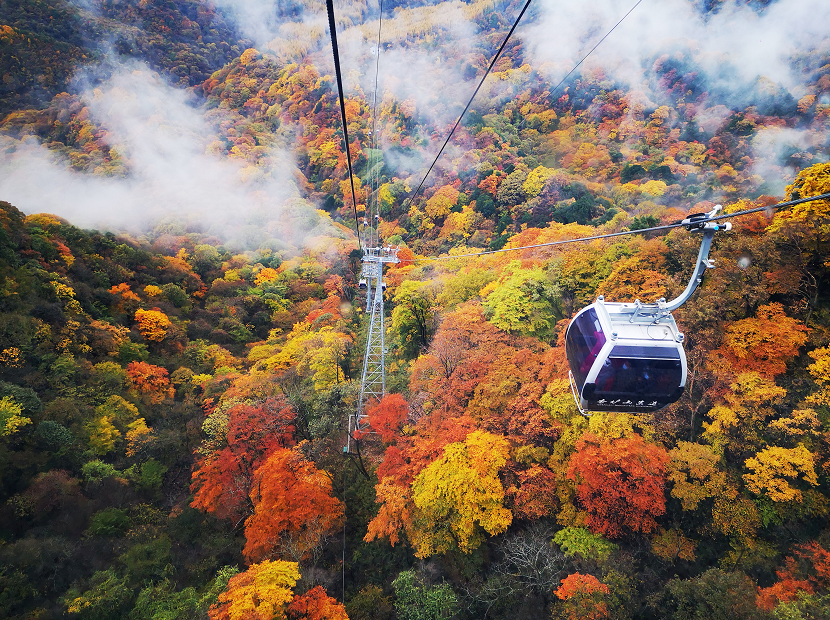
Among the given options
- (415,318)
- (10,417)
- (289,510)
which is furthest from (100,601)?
(415,318)

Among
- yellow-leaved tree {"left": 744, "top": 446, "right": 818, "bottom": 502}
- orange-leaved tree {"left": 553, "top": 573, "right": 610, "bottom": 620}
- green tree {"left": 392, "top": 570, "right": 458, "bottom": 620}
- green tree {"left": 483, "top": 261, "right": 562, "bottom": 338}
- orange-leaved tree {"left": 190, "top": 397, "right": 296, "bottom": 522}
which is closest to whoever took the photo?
orange-leaved tree {"left": 553, "top": 573, "right": 610, "bottom": 620}

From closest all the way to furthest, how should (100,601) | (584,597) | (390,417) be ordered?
1. (584,597)
2. (100,601)
3. (390,417)

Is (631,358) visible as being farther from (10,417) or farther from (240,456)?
(10,417)

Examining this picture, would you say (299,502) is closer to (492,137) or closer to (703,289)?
(703,289)

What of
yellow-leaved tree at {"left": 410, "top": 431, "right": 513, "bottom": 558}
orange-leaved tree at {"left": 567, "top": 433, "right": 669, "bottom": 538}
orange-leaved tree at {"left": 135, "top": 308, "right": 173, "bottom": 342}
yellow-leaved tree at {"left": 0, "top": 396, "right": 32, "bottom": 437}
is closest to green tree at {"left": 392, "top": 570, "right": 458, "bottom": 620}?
yellow-leaved tree at {"left": 410, "top": 431, "right": 513, "bottom": 558}

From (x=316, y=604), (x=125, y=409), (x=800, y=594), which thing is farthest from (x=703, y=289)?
(x=125, y=409)

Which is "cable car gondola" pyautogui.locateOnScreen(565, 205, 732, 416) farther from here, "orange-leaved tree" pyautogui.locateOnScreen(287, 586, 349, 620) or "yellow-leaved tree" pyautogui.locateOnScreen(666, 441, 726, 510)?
"orange-leaved tree" pyautogui.locateOnScreen(287, 586, 349, 620)

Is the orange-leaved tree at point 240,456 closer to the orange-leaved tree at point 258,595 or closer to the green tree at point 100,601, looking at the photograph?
the green tree at point 100,601

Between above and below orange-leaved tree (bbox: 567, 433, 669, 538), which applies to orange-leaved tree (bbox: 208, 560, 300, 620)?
below
